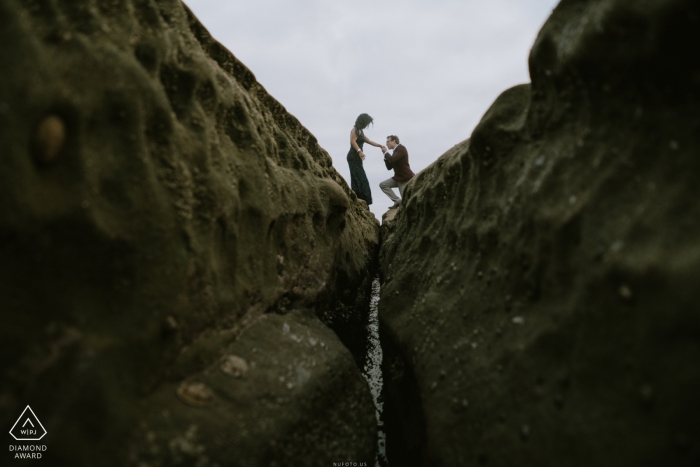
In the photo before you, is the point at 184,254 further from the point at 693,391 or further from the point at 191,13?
the point at 693,391

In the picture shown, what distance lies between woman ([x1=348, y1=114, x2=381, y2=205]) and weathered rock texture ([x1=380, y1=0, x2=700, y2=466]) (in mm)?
Answer: 7833

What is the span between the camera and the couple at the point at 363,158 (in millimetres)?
9633

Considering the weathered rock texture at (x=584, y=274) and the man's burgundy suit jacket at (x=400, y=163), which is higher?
the man's burgundy suit jacket at (x=400, y=163)

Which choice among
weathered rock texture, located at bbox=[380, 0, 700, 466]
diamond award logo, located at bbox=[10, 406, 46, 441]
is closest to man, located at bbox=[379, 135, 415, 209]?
weathered rock texture, located at bbox=[380, 0, 700, 466]

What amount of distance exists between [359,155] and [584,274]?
888 cm

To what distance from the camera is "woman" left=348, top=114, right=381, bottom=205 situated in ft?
33.1

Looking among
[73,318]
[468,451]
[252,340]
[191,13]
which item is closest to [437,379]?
[468,451]

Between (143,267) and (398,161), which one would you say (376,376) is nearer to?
(143,267)

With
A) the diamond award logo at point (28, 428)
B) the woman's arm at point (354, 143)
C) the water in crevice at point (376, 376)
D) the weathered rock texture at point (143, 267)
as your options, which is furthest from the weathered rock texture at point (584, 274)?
the woman's arm at point (354, 143)

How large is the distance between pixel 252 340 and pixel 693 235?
197 cm

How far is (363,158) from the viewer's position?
1014 centimetres

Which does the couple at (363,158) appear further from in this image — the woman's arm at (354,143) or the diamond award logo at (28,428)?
the diamond award logo at (28,428)

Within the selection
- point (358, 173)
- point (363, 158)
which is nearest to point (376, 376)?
point (363, 158)

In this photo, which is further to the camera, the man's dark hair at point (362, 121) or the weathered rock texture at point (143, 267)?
the man's dark hair at point (362, 121)
